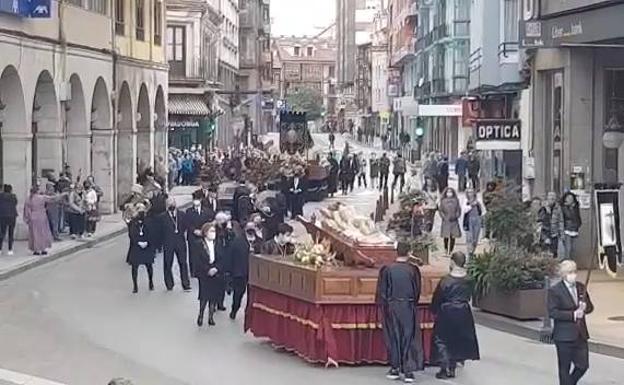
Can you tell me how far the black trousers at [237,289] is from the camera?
20.9 meters

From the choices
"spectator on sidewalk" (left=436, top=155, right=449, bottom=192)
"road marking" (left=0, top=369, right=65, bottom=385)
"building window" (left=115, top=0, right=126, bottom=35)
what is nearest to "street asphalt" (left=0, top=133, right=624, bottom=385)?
"road marking" (left=0, top=369, right=65, bottom=385)

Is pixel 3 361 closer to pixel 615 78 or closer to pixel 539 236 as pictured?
pixel 539 236

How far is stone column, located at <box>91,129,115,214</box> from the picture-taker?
43.0 m

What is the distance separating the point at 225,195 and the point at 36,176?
5.44 m

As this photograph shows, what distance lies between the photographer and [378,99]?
14512cm

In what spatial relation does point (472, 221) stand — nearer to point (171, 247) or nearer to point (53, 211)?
point (171, 247)

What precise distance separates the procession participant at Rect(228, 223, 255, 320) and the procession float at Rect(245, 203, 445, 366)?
225 centimetres

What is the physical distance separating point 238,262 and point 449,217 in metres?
9.77

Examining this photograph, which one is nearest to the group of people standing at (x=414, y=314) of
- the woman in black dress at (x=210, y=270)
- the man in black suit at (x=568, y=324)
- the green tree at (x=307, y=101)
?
the man in black suit at (x=568, y=324)

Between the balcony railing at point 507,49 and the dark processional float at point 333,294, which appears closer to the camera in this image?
the dark processional float at point 333,294

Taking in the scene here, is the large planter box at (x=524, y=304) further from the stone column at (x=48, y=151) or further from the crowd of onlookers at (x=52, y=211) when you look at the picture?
the stone column at (x=48, y=151)

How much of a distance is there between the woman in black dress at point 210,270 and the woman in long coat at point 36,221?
34.0ft

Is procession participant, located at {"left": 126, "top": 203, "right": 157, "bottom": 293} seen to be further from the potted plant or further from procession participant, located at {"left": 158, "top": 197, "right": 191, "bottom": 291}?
the potted plant

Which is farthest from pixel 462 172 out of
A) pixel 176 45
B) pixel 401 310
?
pixel 401 310
